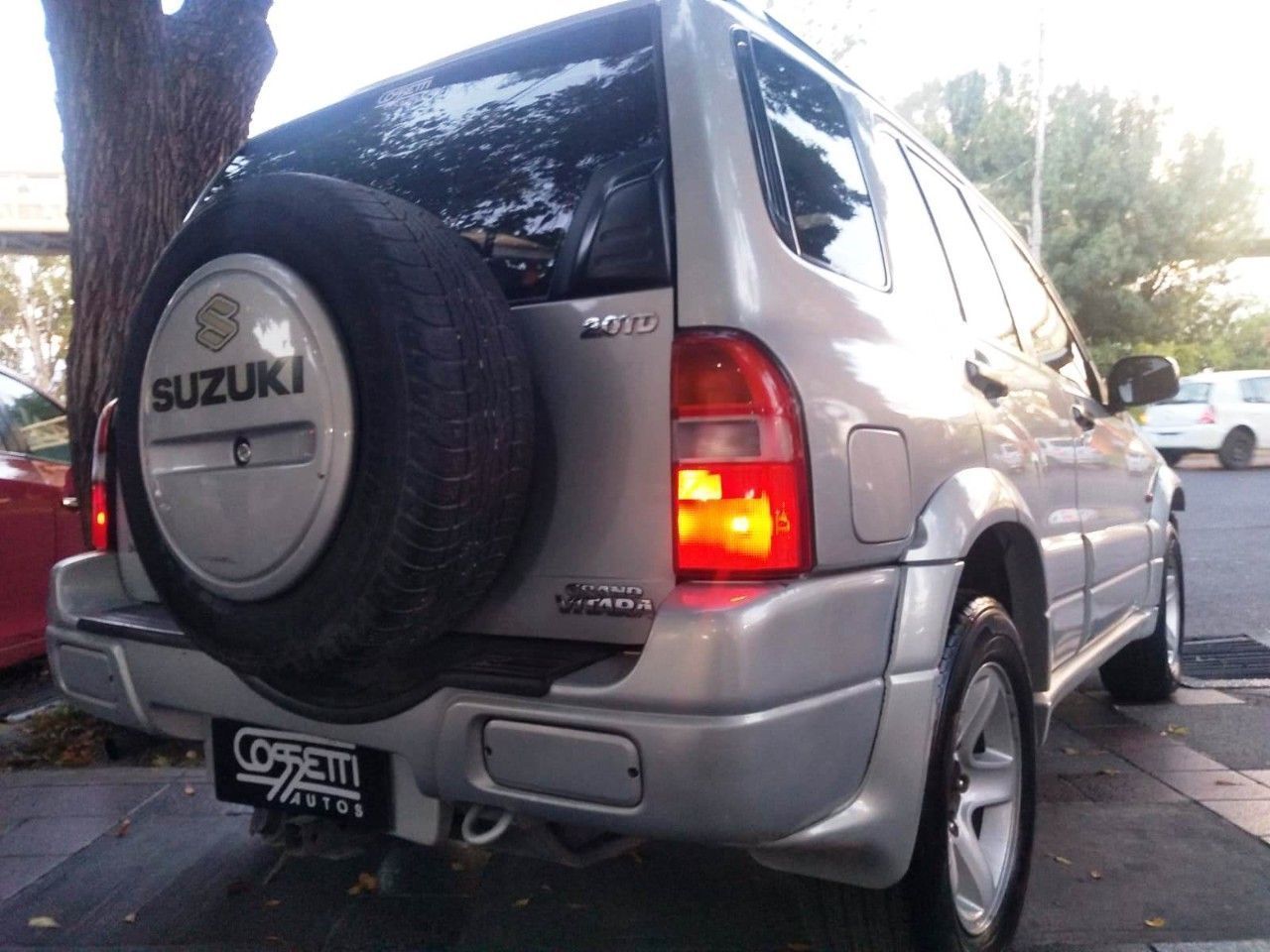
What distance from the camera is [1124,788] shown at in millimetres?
4027

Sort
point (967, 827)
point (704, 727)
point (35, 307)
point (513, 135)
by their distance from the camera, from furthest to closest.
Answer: point (35, 307) < point (967, 827) < point (513, 135) < point (704, 727)

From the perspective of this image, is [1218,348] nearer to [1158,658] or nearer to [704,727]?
[1158,658]

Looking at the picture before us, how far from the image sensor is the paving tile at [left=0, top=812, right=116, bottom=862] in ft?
11.6

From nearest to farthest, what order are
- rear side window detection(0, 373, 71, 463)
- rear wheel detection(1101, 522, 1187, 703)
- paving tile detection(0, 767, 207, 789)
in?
paving tile detection(0, 767, 207, 789) < rear wheel detection(1101, 522, 1187, 703) < rear side window detection(0, 373, 71, 463)

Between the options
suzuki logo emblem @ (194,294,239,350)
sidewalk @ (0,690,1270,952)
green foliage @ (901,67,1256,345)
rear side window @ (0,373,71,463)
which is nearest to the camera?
suzuki logo emblem @ (194,294,239,350)

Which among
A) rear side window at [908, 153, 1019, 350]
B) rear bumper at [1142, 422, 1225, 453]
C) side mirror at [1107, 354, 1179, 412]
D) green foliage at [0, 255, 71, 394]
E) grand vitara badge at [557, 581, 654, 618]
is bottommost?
rear bumper at [1142, 422, 1225, 453]

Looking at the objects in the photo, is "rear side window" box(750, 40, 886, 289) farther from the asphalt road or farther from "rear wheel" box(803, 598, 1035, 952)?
the asphalt road

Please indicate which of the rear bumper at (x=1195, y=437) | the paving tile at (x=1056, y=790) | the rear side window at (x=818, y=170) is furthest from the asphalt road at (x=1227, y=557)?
the rear side window at (x=818, y=170)

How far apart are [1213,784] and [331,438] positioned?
10.8ft

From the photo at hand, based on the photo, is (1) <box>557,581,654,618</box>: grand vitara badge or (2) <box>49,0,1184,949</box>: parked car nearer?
(2) <box>49,0,1184,949</box>: parked car

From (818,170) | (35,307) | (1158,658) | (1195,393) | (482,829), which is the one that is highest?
(35,307)

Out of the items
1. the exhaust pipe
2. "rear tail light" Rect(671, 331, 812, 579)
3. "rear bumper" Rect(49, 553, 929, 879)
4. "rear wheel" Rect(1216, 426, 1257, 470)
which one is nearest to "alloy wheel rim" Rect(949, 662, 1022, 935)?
"rear bumper" Rect(49, 553, 929, 879)

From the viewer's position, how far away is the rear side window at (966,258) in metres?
3.20

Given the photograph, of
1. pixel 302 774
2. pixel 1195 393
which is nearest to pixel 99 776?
pixel 302 774
